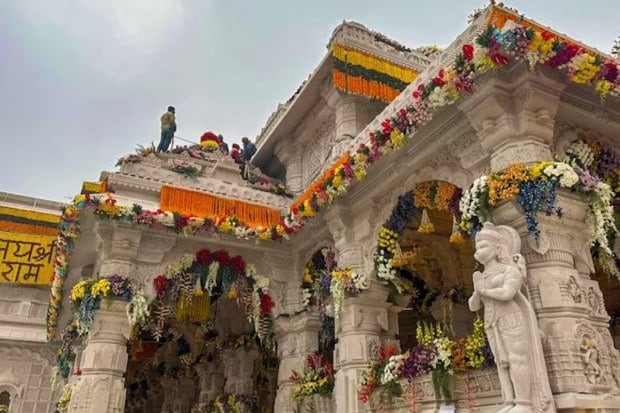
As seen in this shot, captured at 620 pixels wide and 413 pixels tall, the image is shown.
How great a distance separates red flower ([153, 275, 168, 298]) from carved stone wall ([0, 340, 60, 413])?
32.9 ft

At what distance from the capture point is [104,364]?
9.30m

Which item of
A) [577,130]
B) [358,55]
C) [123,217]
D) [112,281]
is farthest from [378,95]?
[112,281]

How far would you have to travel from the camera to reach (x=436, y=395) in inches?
276

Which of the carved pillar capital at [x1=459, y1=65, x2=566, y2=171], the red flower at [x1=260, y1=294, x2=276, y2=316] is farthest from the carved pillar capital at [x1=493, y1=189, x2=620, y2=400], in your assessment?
the red flower at [x1=260, y1=294, x2=276, y2=316]

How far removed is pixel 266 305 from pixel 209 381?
5.47 meters

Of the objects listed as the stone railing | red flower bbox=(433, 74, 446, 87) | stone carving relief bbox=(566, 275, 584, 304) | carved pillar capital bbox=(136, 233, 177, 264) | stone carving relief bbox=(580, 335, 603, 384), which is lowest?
stone carving relief bbox=(580, 335, 603, 384)

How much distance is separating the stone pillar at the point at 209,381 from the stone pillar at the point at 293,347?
4.88 meters

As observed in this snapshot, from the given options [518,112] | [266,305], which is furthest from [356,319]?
[518,112]

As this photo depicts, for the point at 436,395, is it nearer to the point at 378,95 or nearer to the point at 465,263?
the point at 465,263

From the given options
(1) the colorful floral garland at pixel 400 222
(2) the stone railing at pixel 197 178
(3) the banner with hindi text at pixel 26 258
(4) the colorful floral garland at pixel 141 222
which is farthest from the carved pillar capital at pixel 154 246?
(3) the banner with hindi text at pixel 26 258

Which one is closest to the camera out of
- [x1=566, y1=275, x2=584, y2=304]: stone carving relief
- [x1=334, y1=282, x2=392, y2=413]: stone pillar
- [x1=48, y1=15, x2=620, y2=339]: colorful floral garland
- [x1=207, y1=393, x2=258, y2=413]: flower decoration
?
[x1=566, y1=275, x2=584, y2=304]: stone carving relief

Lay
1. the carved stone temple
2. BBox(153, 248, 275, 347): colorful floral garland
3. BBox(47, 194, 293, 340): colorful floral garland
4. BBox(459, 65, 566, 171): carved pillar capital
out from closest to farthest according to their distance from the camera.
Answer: the carved stone temple < BBox(459, 65, 566, 171): carved pillar capital < BBox(47, 194, 293, 340): colorful floral garland < BBox(153, 248, 275, 347): colorful floral garland

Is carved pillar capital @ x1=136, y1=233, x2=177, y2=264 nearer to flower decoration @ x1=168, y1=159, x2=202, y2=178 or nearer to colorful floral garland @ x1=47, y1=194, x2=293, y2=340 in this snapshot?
colorful floral garland @ x1=47, y1=194, x2=293, y2=340

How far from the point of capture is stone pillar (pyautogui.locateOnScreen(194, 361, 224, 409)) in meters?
15.1
